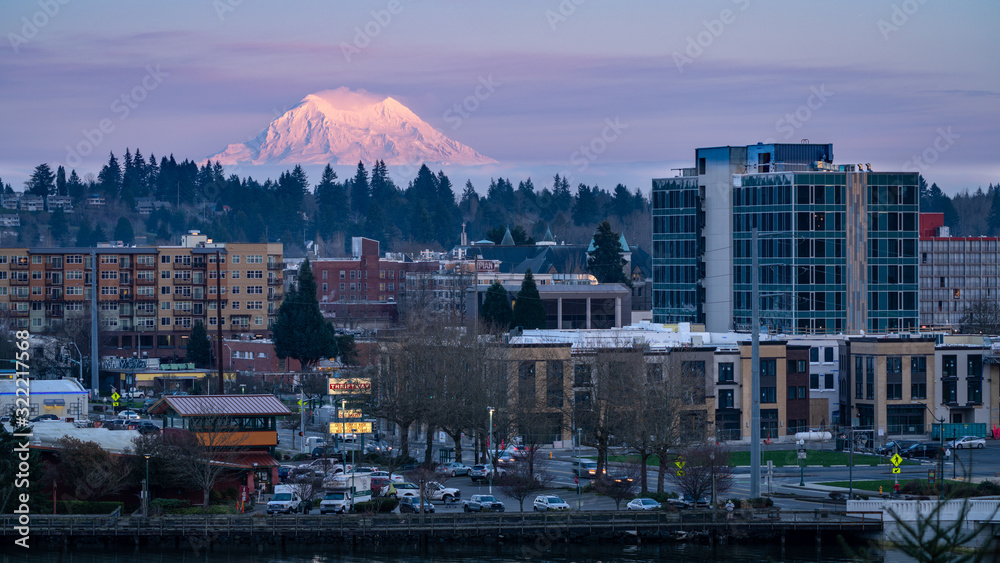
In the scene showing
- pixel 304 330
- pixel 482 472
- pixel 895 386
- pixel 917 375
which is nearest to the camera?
pixel 482 472

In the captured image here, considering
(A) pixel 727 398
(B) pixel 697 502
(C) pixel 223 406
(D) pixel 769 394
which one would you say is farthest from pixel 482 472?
(D) pixel 769 394

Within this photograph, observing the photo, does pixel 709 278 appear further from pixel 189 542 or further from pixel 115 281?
pixel 189 542

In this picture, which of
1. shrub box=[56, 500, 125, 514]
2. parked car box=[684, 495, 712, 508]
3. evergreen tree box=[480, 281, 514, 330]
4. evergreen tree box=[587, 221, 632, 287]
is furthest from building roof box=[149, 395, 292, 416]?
evergreen tree box=[587, 221, 632, 287]

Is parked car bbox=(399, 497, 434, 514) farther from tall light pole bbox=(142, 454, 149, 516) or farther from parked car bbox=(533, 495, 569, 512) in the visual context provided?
tall light pole bbox=(142, 454, 149, 516)

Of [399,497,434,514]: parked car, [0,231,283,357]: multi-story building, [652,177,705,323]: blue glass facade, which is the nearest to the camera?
[399,497,434,514]: parked car

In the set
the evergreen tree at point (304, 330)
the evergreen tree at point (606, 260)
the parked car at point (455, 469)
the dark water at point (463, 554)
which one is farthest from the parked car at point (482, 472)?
the evergreen tree at point (606, 260)

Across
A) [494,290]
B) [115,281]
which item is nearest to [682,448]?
[494,290]

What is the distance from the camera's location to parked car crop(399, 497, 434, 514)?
50469 millimetres

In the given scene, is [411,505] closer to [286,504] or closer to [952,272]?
[286,504]

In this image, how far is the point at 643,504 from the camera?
50.5 meters

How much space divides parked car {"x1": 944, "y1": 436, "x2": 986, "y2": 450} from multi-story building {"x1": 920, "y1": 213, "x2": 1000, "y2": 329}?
89.5 m

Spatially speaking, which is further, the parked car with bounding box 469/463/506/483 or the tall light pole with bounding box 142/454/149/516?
the parked car with bounding box 469/463/506/483

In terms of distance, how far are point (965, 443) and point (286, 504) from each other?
1539 inches

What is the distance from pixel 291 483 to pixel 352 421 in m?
13.7
